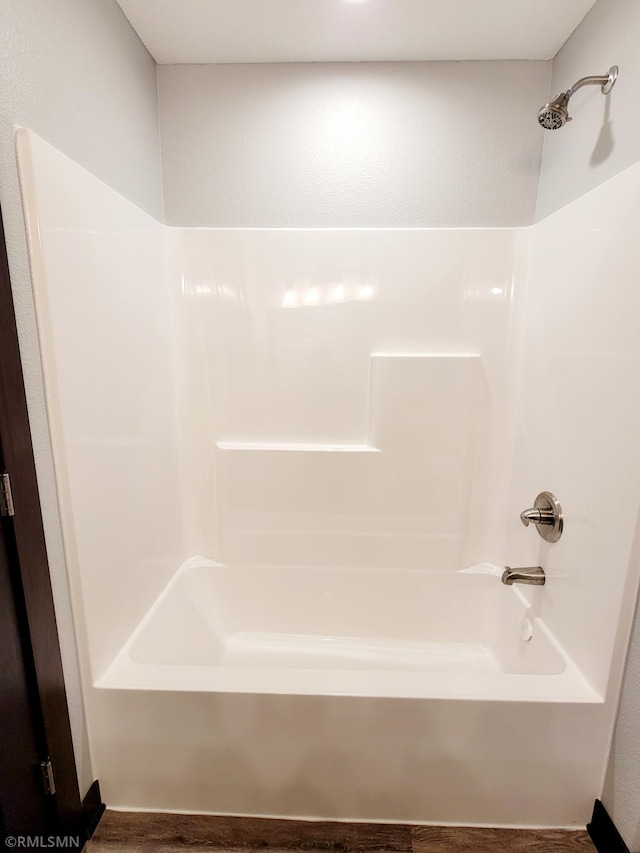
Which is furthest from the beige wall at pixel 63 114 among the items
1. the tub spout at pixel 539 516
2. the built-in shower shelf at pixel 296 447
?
the tub spout at pixel 539 516

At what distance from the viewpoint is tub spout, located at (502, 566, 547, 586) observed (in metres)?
1.46

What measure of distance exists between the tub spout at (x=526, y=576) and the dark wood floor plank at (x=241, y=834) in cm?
84

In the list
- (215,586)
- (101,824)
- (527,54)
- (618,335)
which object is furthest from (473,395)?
(101,824)

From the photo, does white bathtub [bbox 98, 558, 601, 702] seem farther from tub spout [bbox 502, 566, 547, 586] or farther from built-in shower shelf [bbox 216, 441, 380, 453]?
built-in shower shelf [bbox 216, 441, 380, 453]

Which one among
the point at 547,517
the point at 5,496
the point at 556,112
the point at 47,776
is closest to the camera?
the point at 5,496

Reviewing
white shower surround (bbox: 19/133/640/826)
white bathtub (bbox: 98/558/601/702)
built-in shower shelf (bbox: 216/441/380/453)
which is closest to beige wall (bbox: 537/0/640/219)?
white shower surround (bbox: 19/133/640/826)

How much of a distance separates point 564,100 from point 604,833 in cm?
220

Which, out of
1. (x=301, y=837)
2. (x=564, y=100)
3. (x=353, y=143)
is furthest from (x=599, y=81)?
(x=301, y=837)

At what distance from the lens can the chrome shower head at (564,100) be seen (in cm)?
119

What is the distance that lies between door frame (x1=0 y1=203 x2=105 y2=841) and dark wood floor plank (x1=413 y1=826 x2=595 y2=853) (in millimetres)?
1018

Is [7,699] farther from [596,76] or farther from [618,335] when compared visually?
[596,76]

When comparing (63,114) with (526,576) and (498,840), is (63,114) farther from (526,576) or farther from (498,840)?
(498,840)

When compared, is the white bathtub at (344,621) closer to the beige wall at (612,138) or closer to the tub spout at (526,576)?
the tub spout at (526,576)

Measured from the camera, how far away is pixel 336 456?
5.92 ft
